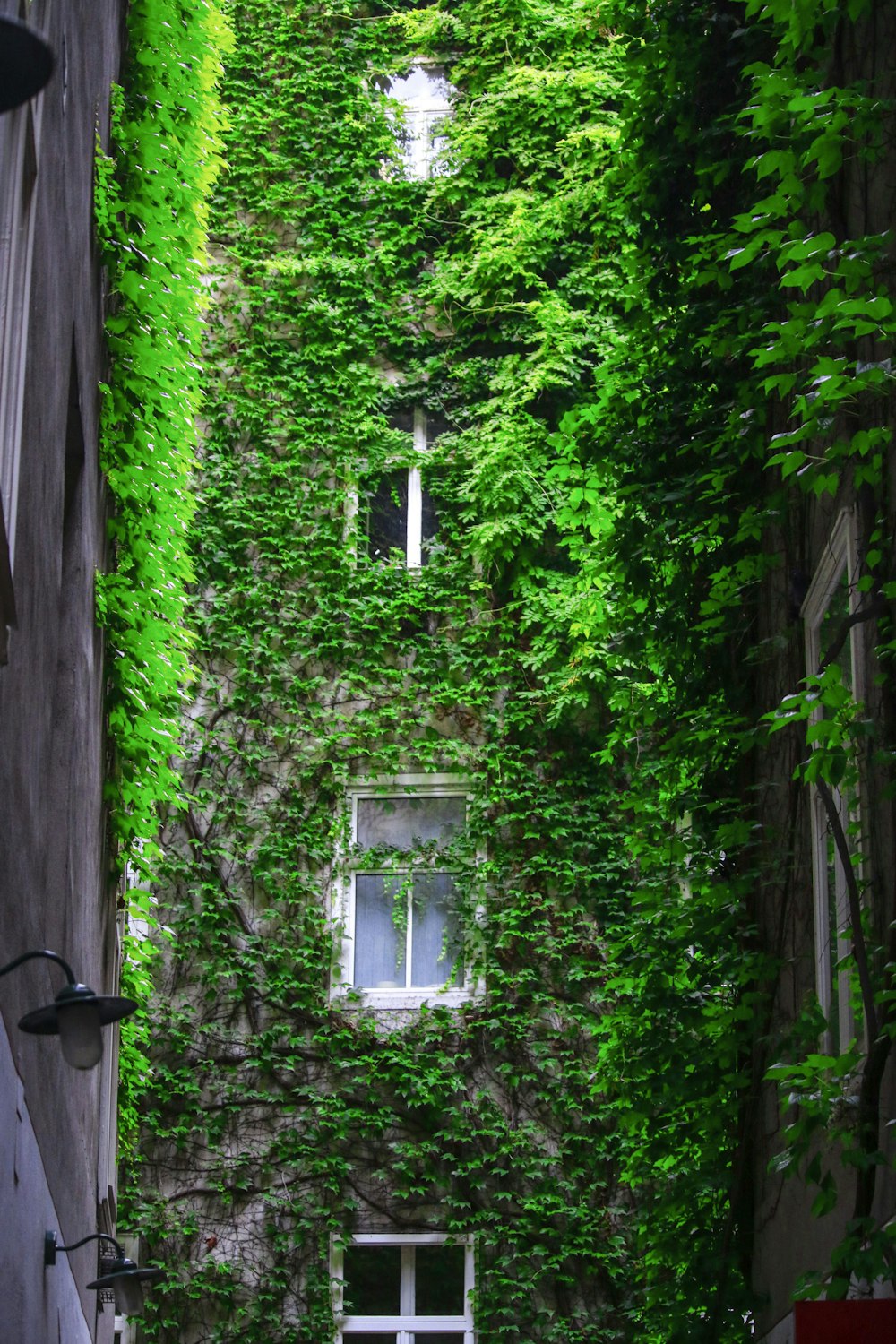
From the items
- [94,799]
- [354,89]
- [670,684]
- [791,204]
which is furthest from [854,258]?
[354,89]

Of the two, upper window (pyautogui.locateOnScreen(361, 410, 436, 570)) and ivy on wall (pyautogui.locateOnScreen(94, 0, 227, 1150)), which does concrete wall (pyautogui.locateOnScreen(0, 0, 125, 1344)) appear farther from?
upper window (pyautogui.locateOnScreen(361, 410, 436, 570))

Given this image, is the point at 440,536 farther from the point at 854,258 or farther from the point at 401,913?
the point at 854,258

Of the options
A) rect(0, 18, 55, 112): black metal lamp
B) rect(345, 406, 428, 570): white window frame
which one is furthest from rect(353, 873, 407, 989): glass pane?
rect(0, 18, 55, 112): black metal lamp

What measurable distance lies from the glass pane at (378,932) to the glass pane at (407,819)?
1.18 feet

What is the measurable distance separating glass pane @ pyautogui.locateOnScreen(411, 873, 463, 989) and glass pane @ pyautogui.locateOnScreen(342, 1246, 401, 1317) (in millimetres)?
2100

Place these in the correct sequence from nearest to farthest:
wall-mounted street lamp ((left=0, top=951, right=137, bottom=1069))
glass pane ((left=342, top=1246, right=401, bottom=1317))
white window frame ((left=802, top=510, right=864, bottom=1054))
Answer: wall-mounted street lamp ((left=0, top=951, right=137, bottom=1069)) < white window frame ((left=802, top=510, right=864, bottom=1054)) < glass pane ((left=342, top=1246, right=401, bottom=1317))

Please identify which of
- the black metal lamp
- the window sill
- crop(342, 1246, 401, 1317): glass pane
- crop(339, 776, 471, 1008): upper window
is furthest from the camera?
crop(339, 776, 471, 1008): upper window

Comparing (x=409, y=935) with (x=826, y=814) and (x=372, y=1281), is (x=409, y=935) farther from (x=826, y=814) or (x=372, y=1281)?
(x=826, y=814)

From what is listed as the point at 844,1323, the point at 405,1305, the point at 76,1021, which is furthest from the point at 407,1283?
the point at 76,1021

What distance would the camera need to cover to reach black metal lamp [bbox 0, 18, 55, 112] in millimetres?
2439

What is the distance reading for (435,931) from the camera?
13.9 metres

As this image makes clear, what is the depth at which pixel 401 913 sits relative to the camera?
1388 centimetres

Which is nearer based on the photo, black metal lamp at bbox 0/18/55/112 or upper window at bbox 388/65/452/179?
black metal lamp at bbox 0/18/55/112

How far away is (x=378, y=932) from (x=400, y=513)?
3.74 metres
